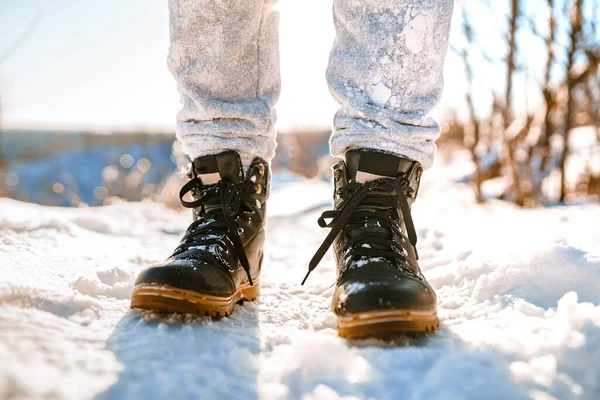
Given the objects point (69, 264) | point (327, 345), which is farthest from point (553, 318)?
point (69, 264)

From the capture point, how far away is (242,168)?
3.50 ft

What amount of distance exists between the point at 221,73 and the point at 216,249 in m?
0.43

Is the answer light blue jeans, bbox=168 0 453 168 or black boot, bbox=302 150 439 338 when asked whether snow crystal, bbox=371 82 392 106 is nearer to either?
light blue jeans, bbox=168 0 453 168

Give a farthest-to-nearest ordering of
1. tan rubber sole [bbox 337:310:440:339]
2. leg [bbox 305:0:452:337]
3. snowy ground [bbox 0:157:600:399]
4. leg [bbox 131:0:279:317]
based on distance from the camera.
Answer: leg [bbox 131:0:279:317] < leg [bbox 305:0:452:337] < tan rubber sole [bbox 337:310:440:339] < snowy ground [bbox 0:157:600:399]

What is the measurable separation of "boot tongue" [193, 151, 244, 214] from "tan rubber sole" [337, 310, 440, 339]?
1.42 feet

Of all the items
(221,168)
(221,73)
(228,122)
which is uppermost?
(221,73)

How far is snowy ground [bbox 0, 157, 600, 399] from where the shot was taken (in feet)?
1.99

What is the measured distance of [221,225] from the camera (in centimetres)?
100

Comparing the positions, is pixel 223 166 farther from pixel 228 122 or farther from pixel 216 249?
pixel 216 249

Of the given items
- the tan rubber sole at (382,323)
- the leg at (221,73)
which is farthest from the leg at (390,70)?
the tan rubber sole at (382,323)

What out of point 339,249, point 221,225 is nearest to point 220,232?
point 221,225

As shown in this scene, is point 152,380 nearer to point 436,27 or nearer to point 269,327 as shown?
point 269,327

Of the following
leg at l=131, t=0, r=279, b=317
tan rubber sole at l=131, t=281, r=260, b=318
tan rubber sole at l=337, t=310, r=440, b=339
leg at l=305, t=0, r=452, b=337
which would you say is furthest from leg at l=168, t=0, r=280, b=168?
tan rubber sole at l=337, t=310, r=440, b=339

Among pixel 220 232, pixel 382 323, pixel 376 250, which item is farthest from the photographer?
pixel 220 232
